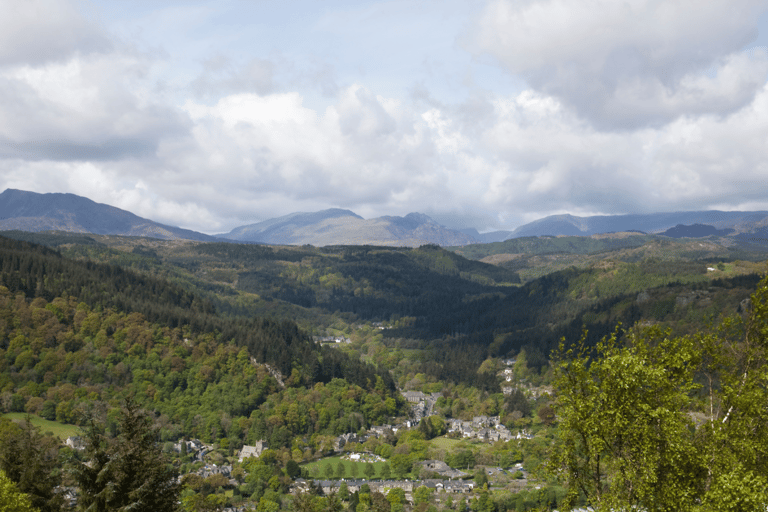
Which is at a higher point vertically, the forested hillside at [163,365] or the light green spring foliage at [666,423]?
the light green spring foliage at [666,423]

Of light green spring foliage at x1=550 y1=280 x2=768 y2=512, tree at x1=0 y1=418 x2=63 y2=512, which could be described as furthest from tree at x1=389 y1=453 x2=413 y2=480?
light green spring foliage at x1=550 y1=280 x2=768 y2=512

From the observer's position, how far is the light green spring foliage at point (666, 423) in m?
17.6

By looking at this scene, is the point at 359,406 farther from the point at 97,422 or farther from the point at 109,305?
the point at 97,422

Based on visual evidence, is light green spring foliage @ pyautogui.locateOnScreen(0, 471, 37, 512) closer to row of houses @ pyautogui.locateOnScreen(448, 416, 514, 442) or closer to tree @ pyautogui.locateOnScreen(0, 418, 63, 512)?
tree @ pyautogui.locateOnScreen(0, 418, 63, 512)

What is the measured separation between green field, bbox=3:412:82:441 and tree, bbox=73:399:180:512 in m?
77.0

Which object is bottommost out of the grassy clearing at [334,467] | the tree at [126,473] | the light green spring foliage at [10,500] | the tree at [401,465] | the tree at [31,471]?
the grassy clearing at [334,467]

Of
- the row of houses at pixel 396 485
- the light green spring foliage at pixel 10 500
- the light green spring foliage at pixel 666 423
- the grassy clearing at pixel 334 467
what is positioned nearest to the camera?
the light green spring foliage at pixel 666 423

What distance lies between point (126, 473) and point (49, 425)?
8573cm

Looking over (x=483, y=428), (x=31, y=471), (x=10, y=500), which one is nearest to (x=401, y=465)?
(x=483, y=428)

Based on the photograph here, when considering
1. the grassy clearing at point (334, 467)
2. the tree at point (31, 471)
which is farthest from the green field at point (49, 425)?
the tree at point (31, 471)

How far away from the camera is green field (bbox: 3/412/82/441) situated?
3442 inches

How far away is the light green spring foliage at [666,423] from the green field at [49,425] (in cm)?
9782

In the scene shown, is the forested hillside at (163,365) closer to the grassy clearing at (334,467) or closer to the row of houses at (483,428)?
the grassy clearing at (334,467)

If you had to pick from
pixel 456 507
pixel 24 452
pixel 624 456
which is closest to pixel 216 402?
pixel 456 507
